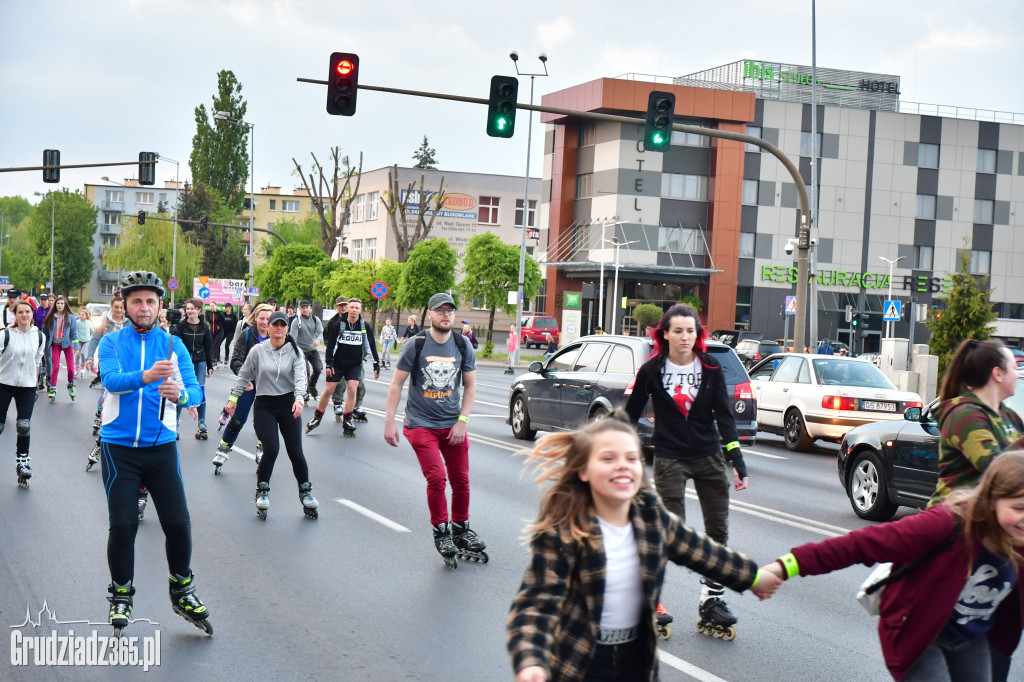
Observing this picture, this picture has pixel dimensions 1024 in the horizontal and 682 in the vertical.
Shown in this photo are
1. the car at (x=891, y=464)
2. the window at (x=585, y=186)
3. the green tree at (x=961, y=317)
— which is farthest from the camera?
the window at (x=585, y=186)

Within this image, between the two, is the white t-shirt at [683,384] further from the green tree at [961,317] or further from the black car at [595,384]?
the green tree at [961,317]

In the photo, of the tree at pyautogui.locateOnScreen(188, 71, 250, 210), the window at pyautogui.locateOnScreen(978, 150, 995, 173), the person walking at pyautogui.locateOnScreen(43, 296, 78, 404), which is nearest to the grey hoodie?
the person walking at pyautogui.locateOnScreen(43, 296, 78, 404)

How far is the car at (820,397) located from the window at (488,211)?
238ft

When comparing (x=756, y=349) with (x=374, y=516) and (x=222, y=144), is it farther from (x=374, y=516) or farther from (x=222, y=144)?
(x=222, y=144)

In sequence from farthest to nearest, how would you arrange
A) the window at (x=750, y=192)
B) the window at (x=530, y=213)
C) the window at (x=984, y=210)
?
1. the window at (x=530, y=213)
2. the window at (x=984, y=210)
3. the window at (x=750, y=192)

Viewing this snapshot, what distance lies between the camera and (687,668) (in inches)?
230

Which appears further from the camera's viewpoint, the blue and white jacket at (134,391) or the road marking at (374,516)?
the road marking at (374,516)

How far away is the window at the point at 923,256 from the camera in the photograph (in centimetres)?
7012

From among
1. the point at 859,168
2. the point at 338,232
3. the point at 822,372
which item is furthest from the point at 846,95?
the point at 822,372

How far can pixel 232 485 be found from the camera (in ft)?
38.7

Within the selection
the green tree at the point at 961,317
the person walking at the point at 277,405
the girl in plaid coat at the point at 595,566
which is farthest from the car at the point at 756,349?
the girl in plaid coat at the point at 595,566

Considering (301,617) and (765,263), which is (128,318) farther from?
(765,263)

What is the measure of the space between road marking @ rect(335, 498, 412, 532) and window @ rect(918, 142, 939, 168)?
6580 centimetres

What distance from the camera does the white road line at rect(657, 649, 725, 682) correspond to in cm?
565
